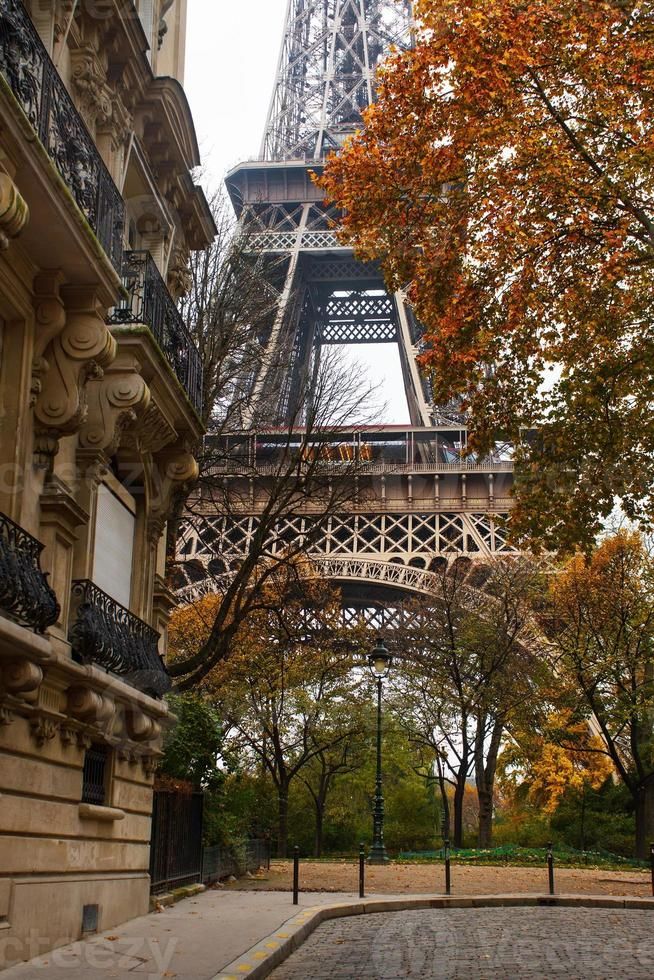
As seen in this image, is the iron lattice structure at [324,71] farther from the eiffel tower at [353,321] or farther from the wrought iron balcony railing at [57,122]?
the wrought iron balcony railing at [57,122]

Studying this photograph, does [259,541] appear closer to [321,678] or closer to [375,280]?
[321,678]

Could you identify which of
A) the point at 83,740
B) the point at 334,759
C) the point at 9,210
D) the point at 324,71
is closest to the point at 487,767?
the point at 334,759

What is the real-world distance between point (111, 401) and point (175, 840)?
8.91 metres

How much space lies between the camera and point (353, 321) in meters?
70.4

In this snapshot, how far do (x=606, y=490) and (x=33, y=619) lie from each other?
7.94 m

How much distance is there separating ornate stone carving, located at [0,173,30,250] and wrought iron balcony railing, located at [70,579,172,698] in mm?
4357

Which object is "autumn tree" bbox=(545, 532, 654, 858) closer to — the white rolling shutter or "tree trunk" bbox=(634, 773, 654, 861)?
"tree trunk" bbox=(634, 773, 654, 861)

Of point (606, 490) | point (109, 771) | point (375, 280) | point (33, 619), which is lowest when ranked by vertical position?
point (109, 771)

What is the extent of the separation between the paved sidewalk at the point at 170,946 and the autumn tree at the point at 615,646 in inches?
754

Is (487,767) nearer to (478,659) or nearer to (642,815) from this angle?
(478,659)

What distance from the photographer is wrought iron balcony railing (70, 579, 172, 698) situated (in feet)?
37.2

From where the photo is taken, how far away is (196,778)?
21.1 metres

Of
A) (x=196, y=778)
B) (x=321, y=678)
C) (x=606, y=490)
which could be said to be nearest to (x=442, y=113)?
(x=606, y=490)

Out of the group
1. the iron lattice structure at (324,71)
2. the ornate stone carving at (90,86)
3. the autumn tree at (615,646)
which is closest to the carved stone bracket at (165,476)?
the ornate stone carving at (90,86)
